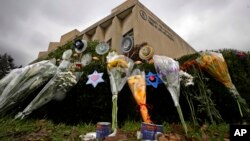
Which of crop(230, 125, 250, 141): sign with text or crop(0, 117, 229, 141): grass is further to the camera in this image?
crop(0, 117, 229, 141): grass

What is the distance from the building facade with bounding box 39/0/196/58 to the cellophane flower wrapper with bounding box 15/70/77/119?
927 cm

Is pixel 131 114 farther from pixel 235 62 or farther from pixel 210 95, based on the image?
pixel 235 62

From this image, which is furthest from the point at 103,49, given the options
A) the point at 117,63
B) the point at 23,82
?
the point at 23,82

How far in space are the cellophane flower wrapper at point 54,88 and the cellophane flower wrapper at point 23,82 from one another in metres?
0.24

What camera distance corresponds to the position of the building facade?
15320 mm

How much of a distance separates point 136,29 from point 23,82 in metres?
10.4

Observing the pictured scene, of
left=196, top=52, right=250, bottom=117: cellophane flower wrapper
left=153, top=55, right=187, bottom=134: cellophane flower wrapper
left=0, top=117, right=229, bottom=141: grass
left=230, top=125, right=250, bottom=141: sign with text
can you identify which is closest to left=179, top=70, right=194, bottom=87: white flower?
left=153, top=55, right=187, bottom=134: cellophane flower wrapper

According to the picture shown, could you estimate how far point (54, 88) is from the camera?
5.34 meters

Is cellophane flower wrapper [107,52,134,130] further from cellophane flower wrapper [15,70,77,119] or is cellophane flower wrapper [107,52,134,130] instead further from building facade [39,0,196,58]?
building facade [39,0,196,58]

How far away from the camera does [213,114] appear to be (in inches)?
190

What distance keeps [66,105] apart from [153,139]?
2.86 m

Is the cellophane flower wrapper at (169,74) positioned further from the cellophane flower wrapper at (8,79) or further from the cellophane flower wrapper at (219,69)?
the cellophane flower wrapper at (8,79)

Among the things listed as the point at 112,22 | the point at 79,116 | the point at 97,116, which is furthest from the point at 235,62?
the point at 112,22

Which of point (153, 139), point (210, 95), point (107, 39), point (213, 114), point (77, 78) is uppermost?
point (107, 39)
